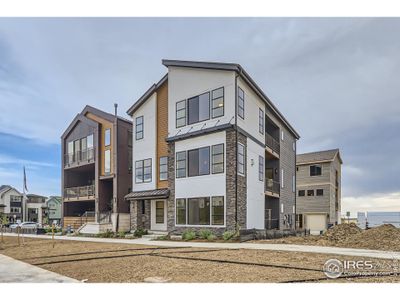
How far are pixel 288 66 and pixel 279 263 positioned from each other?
993cm

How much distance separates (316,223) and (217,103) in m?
24.0

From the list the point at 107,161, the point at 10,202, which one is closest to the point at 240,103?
the point at 107,161

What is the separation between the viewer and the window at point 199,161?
752 inches

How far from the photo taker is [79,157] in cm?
3034

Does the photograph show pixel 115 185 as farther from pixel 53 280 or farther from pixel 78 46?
pixel 53 280

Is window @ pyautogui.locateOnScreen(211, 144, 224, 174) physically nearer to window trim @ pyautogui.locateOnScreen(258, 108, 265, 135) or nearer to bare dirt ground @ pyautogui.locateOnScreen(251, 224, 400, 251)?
window trim @ pyautogui.locateOnScreen(258, 108, 265, 135)

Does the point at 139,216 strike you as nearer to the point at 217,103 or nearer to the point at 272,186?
the point at 272,186

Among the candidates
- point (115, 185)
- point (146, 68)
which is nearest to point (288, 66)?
point (146, 68)

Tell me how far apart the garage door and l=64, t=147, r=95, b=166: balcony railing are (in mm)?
23403

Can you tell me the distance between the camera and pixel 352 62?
1596 centimetres

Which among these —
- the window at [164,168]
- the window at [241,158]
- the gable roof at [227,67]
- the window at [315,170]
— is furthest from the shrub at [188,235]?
the window at [315,170]

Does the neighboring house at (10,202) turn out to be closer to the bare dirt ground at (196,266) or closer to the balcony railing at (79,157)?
the balcony railing at (79,157)

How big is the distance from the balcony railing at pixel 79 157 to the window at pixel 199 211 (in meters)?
12.7

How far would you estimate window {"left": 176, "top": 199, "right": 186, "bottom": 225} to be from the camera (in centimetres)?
1964
